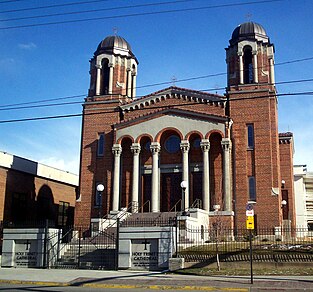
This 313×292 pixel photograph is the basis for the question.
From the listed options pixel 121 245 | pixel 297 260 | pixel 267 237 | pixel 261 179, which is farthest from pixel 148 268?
Result: pixel 261 179

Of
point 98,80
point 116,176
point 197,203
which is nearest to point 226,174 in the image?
point 197,203

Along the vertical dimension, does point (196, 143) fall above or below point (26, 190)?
above

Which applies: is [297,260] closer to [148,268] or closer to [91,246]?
[148,268]

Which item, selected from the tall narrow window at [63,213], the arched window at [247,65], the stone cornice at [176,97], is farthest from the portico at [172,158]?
the tall narrow window at [63,213]

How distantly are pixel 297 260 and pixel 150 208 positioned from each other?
16155 mm

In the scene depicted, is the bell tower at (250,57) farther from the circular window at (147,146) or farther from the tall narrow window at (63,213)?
the tall narrow window at (63,213)

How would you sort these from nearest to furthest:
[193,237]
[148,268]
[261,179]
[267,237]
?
[148,268] < [193,237] < [267,237] < [261,179]

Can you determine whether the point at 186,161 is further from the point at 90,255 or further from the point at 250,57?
the point at 90,255

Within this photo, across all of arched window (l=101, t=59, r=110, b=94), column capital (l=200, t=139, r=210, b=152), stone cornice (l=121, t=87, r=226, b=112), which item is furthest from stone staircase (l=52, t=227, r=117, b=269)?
arched window (l=101, t=59, r=110, b=94)

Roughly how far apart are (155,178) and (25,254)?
12.4 metres

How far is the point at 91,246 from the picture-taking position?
83.4 feet

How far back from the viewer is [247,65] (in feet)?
121

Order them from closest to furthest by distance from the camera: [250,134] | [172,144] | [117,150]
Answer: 1. [250,134]
2. [117,150]
3. [172,144]

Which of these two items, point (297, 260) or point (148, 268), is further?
point (148, 268)
